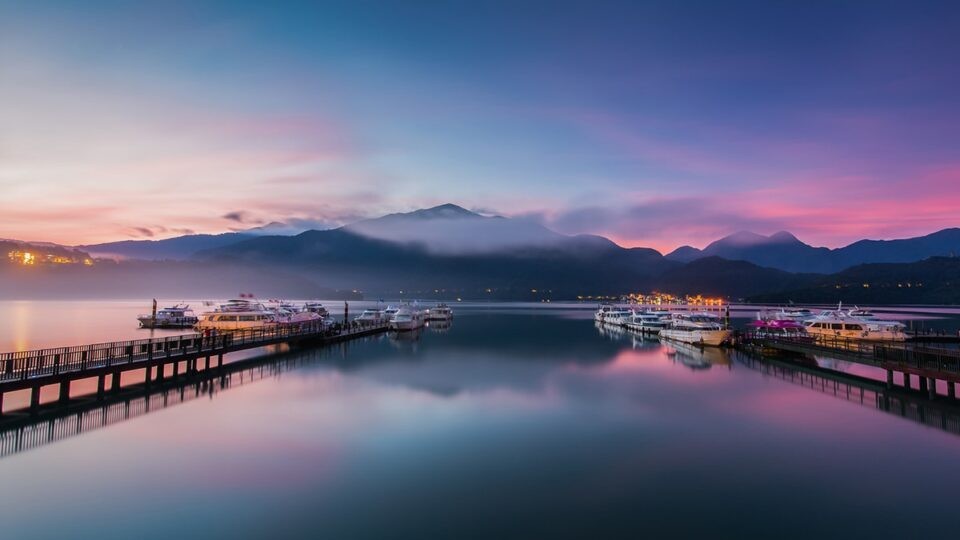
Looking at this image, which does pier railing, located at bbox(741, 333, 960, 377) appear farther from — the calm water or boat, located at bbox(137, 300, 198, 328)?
boat, located at bbox(137, 300, 198, 328)

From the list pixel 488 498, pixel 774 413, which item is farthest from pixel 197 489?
pixel 774 413

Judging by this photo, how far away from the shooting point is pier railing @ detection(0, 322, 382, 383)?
21.6 meters

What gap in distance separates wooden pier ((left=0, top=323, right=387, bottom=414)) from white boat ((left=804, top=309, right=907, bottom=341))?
147 ft

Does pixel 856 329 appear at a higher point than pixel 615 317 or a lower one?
higher

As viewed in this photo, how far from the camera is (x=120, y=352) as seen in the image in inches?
1117

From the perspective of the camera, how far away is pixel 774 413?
25.8 m

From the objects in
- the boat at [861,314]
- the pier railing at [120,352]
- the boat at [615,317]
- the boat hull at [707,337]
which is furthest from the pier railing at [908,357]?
the boat at [615,317]

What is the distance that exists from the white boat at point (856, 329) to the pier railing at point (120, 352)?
1734 inches

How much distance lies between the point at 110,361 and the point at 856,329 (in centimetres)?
5244

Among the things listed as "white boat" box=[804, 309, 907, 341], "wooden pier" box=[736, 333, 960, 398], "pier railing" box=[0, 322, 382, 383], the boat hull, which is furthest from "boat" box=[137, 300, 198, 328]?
"wooden pier" box=[736, 333, 960, 398]

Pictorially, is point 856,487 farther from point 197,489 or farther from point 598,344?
Result: point 598,344

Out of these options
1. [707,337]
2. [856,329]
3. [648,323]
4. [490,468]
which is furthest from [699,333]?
[490,468]

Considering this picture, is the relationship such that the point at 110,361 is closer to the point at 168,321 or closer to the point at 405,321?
the point at 405,321

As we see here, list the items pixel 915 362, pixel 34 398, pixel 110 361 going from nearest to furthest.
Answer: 1. pixel 34 398
2. pixel 110 361
3. pixel 915 362
